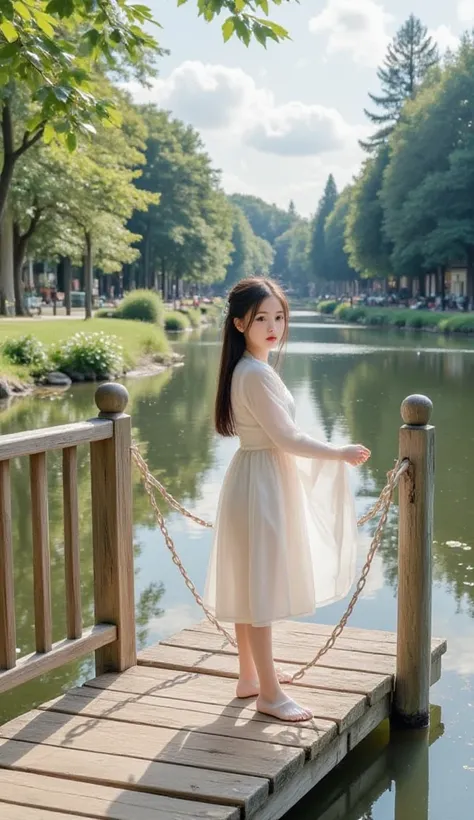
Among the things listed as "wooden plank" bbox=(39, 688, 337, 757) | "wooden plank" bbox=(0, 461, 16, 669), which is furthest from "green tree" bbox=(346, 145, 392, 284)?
"wooden plank" bbox=(0, 461, 16, 669)

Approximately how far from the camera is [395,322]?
175ft

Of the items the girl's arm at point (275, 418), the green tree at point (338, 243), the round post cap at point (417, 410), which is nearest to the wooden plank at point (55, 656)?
the girl's arm at point (275, 418)

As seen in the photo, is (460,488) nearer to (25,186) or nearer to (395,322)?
(25,186)

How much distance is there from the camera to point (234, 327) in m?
4.36

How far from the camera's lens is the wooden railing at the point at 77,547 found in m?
3.97

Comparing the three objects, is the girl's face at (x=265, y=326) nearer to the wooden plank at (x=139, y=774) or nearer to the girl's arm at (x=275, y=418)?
the girl's arm at (x=275, y=418)

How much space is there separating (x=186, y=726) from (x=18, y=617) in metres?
3.06

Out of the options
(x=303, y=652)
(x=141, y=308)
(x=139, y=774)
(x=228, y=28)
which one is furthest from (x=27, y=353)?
(x=139, y=774)

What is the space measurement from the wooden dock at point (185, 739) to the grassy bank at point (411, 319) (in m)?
38.8

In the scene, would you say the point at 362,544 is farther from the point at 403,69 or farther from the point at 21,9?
the point at 403,69

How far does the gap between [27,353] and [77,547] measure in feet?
59.9

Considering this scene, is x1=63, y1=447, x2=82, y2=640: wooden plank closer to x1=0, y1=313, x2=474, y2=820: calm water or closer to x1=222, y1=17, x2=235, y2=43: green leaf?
x1=0, y1=313, x2=474, y2=820: calm water

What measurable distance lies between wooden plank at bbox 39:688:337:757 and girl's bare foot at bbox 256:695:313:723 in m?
0.03

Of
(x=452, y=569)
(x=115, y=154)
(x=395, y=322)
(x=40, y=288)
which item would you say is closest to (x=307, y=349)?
(x=115, y=154)
